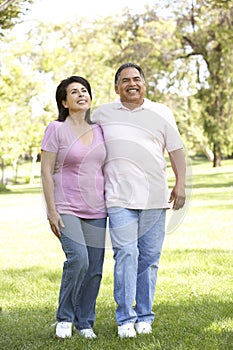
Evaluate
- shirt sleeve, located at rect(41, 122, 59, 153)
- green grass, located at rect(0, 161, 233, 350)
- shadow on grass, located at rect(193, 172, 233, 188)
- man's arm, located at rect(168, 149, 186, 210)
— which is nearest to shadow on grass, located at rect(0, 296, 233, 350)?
green grass, located at rect(0, 161, 233, 350)

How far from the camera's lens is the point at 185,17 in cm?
2902

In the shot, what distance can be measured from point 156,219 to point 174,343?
0.83m

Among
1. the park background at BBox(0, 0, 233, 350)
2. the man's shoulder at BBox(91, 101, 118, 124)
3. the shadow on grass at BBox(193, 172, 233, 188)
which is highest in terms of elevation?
the man's shoulder at BBox(91, 101, 118, 124)

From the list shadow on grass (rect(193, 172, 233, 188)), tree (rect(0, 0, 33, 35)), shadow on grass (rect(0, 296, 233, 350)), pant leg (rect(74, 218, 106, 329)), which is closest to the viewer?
shadow on grass (rect(0, 296, 233, 350))

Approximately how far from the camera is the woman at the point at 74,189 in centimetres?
512

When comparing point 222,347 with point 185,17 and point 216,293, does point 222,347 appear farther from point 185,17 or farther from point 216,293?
point 185,17

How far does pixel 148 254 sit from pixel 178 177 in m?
0.57

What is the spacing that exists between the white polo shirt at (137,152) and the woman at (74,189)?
78 millimetres

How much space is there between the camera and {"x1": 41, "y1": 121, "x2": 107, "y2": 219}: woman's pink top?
514 centimetres

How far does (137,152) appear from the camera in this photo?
17.2 feet

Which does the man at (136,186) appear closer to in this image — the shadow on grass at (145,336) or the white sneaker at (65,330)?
the shadow on grass at (145,336)

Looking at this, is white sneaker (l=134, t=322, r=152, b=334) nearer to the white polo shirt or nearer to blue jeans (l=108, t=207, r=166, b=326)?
blue jeans (l=108, t=207, r=166, b=326)

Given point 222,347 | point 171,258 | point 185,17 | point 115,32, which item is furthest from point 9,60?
point 222,347

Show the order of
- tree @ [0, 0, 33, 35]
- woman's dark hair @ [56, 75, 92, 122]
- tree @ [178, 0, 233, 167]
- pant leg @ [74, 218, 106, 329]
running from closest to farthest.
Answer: pant leg @ [74, 218, 106, 329] → woman's dark hair @ [56, 75, 92, 122] → tree @ [0, 0, 33, 35] → tree @ [178, 0, 233, 167]
